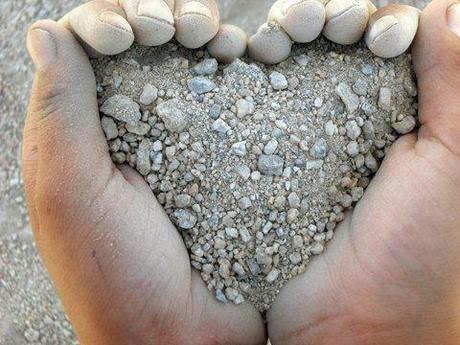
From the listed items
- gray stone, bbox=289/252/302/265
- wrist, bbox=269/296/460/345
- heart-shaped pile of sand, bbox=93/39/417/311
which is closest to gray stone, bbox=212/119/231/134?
heart-shaped pile of sand, bbox=93/39/417/311

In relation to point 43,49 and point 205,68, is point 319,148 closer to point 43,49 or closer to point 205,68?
point 205,68

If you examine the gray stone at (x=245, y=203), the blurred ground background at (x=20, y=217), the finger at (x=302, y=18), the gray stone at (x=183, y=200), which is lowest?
the blurred ground background at (x=20, y=217)

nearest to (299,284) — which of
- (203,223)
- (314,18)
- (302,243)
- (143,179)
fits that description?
(302,243)

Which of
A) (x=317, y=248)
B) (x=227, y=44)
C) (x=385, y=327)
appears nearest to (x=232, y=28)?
(x=227, y=44)

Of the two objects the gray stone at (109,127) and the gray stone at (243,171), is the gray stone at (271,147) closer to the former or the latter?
the gray stone at (243,171)

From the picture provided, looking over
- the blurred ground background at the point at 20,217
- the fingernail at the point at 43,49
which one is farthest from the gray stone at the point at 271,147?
the blurred ground background at the point at 20,217

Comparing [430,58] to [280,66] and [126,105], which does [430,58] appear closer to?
[280,66]

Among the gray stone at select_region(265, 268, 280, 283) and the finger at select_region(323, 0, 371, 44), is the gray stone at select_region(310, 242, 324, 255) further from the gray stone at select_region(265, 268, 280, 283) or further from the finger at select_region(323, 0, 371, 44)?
the finger at select_region(323, 0, 371, 44)
